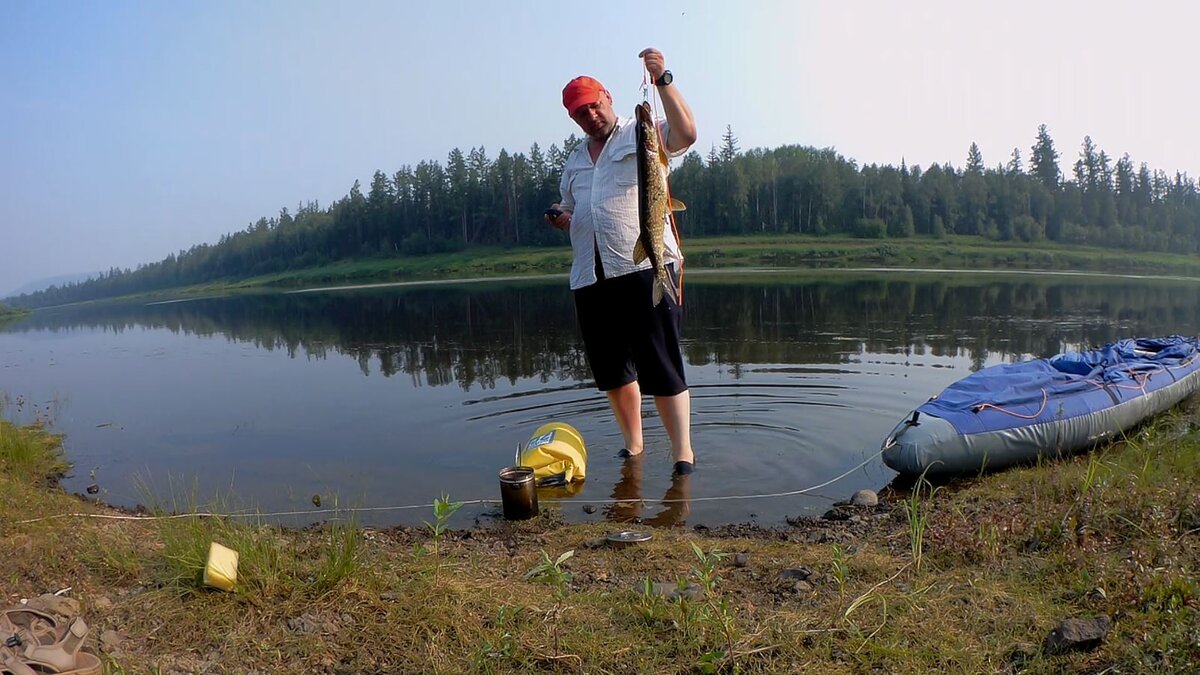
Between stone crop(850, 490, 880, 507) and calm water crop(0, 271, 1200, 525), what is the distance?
0.82 ft

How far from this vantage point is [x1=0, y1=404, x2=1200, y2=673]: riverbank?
105 inches

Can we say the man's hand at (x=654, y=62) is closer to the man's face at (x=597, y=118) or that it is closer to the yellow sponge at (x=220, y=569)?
the man's face at (x=597, y=118)

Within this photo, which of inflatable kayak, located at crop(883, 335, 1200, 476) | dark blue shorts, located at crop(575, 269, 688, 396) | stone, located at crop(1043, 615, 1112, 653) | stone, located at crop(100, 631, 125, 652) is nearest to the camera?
stone, located at crop(1043, 615, 1112, 653)

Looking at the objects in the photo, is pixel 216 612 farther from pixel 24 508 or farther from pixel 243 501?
pixel 243 501

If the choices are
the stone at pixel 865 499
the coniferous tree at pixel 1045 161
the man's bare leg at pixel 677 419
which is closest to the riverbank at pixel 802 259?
the coniferous tree at pixel 1045 161

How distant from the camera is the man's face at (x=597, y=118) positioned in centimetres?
534

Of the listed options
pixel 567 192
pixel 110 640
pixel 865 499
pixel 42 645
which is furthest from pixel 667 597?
pixel 567 192

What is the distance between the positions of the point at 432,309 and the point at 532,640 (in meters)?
25.4

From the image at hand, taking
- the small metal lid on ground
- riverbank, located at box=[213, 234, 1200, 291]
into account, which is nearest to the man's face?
the small metal lid on ground

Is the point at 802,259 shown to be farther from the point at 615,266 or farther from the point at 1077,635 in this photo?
the point at 1077,635

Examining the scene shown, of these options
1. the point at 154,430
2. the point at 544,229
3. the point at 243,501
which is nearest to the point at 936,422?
the point at 243,501

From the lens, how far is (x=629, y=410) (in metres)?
6.18

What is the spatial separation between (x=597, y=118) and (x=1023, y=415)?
12.9 feet

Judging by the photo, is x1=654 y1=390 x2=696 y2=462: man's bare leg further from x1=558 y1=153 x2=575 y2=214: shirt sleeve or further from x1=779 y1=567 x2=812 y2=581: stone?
x1=779 y1=567 x2=812 y2=581: stone
